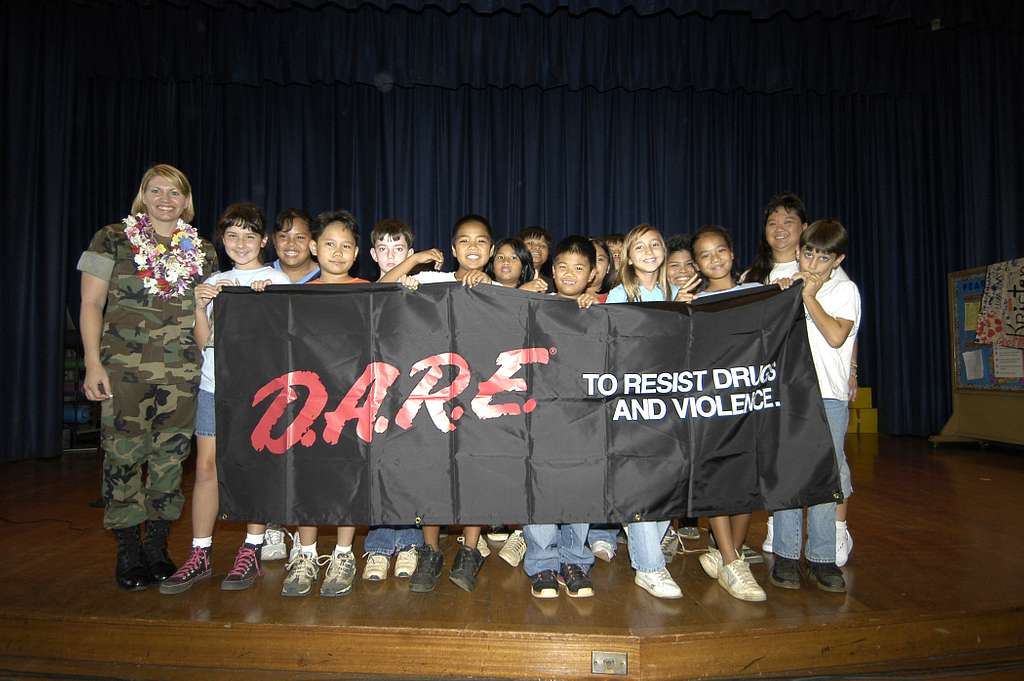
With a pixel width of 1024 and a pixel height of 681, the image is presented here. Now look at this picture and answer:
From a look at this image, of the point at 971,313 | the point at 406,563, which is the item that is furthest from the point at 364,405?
the point at 971,313

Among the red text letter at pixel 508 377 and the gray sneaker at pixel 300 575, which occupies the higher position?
the red text letter at pixel 508 377

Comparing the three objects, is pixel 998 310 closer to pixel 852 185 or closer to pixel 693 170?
pixel 852 185

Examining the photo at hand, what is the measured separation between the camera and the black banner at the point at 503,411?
223cm

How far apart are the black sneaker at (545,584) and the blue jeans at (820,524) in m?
0.94

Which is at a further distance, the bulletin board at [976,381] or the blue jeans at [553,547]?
the bulletin board at [976,381]

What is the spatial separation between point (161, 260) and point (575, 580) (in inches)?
82.3

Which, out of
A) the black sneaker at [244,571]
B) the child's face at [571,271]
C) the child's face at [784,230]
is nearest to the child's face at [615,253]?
the child's face at [784,230]

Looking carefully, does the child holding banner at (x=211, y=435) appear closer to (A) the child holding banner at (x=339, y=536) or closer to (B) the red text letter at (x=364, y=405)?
(A) the child holding banner at (x=339, y=536)

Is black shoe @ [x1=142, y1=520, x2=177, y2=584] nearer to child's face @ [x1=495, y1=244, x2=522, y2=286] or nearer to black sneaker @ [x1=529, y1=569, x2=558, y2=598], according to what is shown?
black sneaker @ [x1=529, y1=569, x2=558, y2=598]

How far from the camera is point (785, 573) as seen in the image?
93.7 inches

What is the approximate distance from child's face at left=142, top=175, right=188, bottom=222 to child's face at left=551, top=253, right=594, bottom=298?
1.62m

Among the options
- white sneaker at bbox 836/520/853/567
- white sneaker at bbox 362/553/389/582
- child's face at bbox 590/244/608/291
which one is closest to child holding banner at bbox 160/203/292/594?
white sneaker at bbox 362/553/389/582

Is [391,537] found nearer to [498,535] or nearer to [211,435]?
[498,535]

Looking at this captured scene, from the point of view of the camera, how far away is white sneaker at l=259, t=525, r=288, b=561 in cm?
275
